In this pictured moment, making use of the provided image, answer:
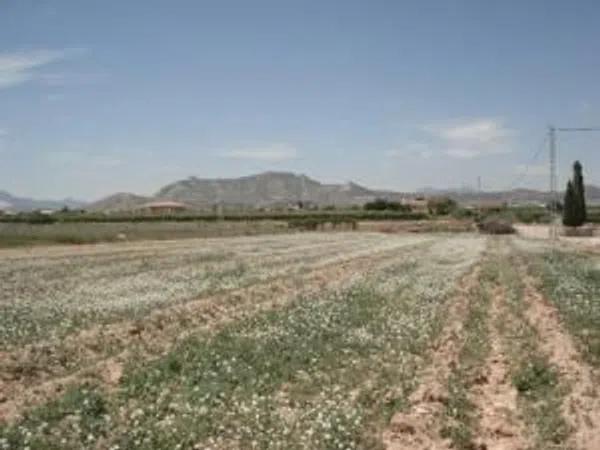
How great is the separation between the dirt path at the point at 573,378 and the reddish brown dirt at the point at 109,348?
7.49 m

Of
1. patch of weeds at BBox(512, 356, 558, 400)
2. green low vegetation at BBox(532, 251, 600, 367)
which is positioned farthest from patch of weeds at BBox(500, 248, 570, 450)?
green low vegetation at BBox(532, 251, 600, 367)

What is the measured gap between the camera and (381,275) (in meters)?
40.7

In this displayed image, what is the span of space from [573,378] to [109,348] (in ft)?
30.9

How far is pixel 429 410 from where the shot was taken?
14.5 m

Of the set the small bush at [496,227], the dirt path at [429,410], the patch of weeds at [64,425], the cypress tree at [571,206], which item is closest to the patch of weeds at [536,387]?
the dirt path at [429,410]

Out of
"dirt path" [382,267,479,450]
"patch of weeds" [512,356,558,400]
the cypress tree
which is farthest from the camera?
the cypress tree

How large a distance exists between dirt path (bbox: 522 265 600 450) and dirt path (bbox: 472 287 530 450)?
77 centimetres

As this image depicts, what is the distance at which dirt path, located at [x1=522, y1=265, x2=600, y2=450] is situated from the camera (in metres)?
13.5

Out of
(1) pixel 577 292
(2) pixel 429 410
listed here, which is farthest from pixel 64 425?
(1) pixel 577 292

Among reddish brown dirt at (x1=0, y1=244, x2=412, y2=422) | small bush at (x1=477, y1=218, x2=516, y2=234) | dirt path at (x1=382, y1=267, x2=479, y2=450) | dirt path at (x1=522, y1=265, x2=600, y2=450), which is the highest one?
reddish brown dirt at (x1=0, y1=244, x2=412, y2=422)

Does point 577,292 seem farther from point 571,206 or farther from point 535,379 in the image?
point 571,206

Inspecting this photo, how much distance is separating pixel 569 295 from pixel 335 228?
9206 centimetres

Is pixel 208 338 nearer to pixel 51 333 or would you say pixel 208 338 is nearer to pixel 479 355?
pixel 51 333

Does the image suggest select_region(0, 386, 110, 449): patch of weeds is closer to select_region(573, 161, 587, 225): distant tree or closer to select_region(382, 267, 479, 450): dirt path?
select_region(382, 267, 479, 450): dirt path
